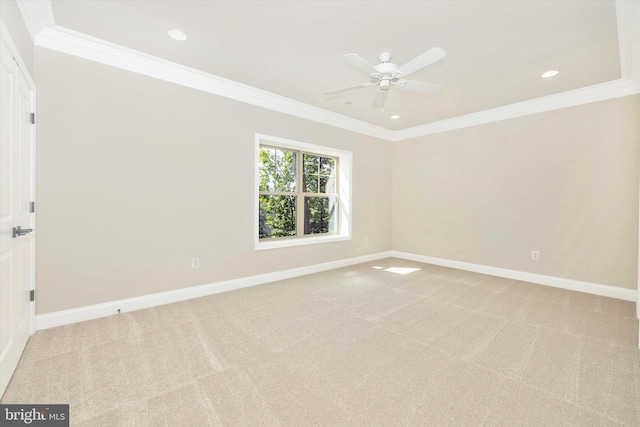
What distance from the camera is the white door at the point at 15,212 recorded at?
1.69 meters

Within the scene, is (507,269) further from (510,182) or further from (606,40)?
(606,40)

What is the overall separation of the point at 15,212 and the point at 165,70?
201 cm

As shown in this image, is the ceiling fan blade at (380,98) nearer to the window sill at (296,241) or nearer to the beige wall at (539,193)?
the window sill at (296,241)

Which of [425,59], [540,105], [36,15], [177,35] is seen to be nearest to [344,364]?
[425,59]

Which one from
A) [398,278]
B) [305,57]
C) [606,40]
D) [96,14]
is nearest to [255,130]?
[305,57]

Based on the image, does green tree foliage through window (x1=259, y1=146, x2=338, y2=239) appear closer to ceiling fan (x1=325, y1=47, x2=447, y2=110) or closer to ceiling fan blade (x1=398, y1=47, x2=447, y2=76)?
ceiling fan (x1=325, y1=47, x2=447, y2=110)

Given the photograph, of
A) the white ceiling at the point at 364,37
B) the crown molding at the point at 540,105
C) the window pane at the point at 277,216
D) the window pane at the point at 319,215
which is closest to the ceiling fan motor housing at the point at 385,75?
the white ceiling at the point at 364,37

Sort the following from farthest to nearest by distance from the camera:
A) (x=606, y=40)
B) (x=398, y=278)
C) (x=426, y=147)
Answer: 1. (x=426, y=147)
2. (x=398, y=278)
3. (x=606, y=40)

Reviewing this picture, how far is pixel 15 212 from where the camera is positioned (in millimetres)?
1932

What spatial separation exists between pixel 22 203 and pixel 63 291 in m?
0.94

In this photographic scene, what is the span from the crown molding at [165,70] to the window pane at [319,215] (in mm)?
1394

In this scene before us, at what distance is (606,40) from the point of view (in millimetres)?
2553

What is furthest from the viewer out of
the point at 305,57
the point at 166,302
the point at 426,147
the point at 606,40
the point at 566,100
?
the point at 426,147

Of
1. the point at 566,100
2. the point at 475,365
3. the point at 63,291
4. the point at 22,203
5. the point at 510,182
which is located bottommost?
the point at 475,365
